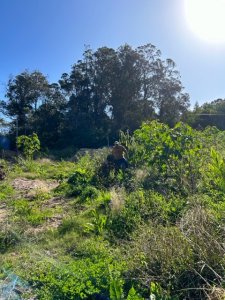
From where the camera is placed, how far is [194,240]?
2.93 m

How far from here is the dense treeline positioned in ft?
78.9

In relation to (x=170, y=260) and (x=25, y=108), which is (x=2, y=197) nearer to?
(x=170, y=260)

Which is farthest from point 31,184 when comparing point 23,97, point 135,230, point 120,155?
point 23,97

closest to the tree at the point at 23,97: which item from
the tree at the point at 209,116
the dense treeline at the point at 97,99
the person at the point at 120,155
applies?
the dense treeline at the point at 97,99

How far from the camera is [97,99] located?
83.8 feet

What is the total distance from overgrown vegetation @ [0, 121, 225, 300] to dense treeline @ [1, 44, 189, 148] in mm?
16141

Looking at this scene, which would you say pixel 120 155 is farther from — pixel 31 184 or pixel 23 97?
pixel 23 97

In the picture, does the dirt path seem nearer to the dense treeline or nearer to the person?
the person

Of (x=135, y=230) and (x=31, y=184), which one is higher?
(x=135, y=230)

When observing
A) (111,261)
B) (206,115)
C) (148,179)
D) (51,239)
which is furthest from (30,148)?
(206,115)

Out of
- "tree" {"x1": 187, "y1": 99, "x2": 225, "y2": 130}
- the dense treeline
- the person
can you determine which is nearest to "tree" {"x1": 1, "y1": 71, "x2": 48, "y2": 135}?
the dense treeline

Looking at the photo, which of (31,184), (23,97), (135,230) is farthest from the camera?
(23,97)

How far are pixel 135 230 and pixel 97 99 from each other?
72.3 ft

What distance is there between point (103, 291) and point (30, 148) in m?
11.6
